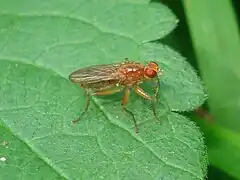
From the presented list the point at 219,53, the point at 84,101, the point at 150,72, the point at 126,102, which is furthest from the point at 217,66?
the point at 84,101

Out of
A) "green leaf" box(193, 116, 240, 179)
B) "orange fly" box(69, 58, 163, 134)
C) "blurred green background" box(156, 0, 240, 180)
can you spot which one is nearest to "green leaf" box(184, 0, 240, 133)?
"blurred green background" box(156, 0, 240, 180)

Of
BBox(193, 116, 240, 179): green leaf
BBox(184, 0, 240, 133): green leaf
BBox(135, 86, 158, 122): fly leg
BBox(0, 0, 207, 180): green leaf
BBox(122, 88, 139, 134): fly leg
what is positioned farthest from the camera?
BBox(184, 0, 240, 133): green leaf

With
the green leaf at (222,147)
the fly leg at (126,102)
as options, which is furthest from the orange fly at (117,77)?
the green leaf at (222,147)

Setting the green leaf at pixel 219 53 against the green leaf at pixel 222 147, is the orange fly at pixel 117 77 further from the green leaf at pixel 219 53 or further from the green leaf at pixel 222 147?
the green leaf at pixel 219 53

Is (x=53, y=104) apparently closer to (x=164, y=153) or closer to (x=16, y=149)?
(x=16, y=149)

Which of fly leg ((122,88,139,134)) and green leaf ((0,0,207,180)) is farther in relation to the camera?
fly leg ((122,88,139,134))

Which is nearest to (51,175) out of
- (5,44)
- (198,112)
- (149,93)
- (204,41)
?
(149,93)

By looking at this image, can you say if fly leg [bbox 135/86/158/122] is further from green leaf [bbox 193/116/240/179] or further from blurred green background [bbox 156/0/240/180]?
green leaf [bbox 193/116/240/179]
